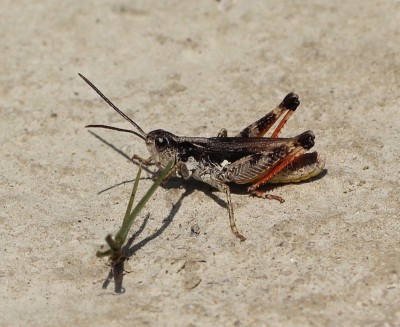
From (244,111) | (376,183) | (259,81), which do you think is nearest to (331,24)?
(259,81)

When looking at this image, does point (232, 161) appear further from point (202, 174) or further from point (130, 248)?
point (130, 248)

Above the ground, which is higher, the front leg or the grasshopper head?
the grasshopper head

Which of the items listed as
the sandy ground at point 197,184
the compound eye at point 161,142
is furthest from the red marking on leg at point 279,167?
the compound eye at point 161,142

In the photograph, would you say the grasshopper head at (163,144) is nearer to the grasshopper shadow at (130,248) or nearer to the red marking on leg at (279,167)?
the grasshopper shadow at (130,248)

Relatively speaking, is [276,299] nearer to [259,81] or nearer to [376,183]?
[376,183]

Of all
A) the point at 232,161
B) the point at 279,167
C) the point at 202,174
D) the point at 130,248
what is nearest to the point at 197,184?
the point at 202,174

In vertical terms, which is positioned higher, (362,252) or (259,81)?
(259,81)

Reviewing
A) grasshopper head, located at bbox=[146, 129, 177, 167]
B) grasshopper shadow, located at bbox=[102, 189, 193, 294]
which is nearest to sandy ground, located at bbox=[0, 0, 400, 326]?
grasshopper shadow, located at bbox=[102, 189, 193, 294]

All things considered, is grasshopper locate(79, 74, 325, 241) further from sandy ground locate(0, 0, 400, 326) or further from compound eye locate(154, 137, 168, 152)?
sandy ground locate(0, 0, 400, 326)
